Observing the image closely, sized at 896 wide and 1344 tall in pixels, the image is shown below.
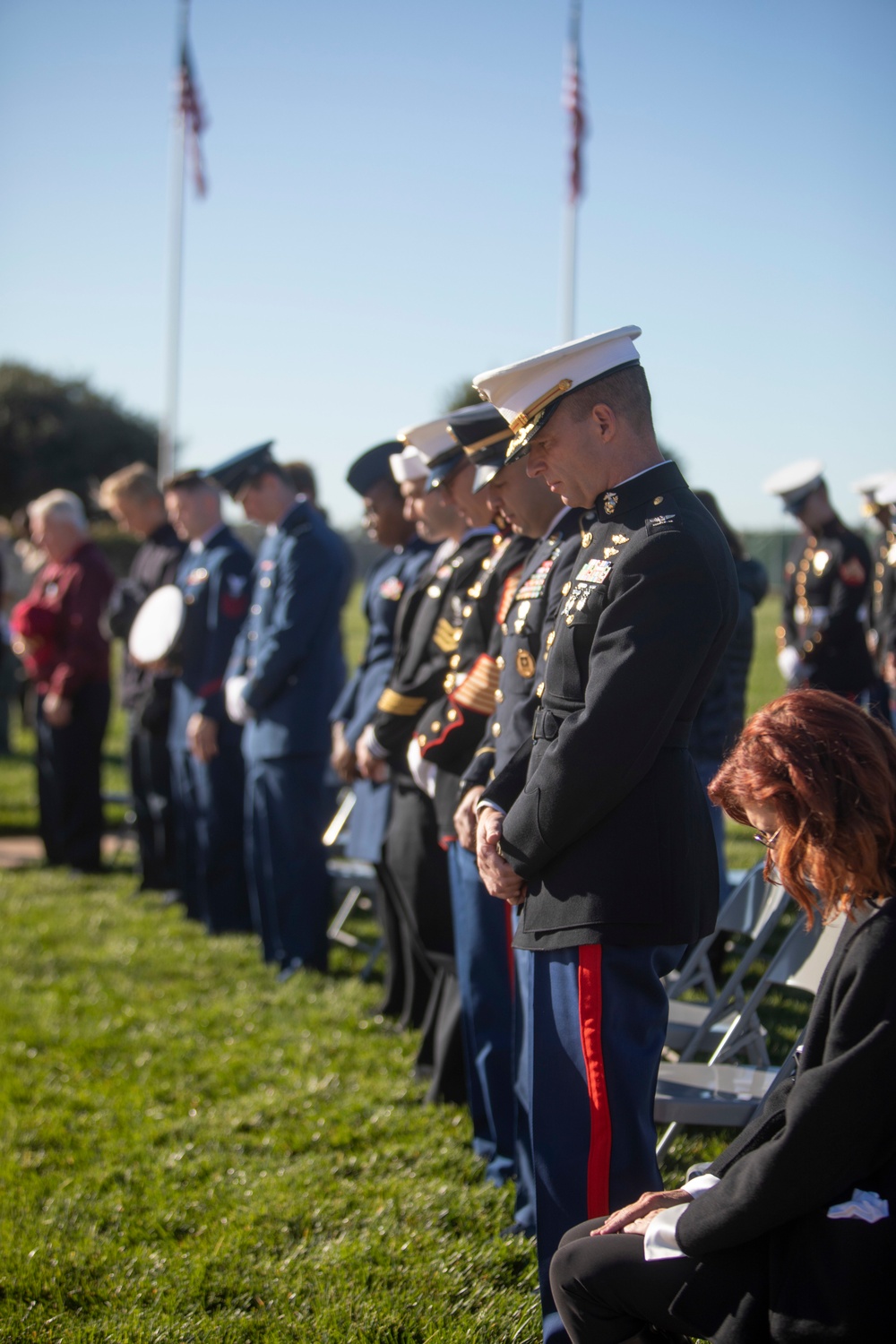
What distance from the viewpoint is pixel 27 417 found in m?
35.4

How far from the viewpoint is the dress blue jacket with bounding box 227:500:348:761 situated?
548 centimetres

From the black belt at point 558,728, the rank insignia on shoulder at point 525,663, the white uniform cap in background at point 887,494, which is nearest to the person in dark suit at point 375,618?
the rank insignia on shoulder at point 525,663

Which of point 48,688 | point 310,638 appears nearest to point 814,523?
point 310,638

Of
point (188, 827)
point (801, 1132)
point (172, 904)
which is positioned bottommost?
point (172, 904)

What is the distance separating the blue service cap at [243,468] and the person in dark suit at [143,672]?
163 cm

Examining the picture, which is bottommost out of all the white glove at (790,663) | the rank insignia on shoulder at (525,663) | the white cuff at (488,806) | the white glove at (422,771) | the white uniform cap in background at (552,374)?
the white glove at (422,771)

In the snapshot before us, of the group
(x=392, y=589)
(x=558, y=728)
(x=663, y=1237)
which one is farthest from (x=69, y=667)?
(x=663, y=1237)

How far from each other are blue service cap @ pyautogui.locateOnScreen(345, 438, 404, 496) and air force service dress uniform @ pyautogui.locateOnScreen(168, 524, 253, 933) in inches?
63.8

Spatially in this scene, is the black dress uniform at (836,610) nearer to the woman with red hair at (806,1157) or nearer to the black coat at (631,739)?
the black coat at (631,739)

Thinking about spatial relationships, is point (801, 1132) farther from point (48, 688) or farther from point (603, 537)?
point (48, 688)

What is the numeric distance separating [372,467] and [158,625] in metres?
2.22

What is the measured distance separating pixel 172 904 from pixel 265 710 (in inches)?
85.8

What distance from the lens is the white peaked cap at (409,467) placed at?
14.0ft

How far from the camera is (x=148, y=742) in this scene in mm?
7363
